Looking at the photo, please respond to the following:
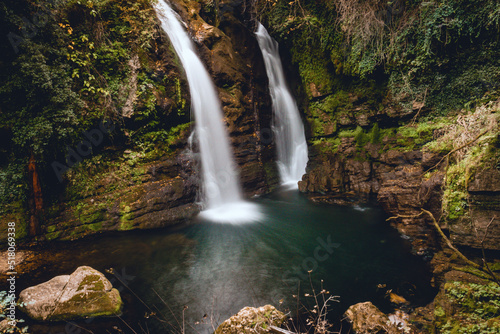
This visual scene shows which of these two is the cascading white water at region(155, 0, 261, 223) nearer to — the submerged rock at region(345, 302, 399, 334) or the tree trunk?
the tree trunk

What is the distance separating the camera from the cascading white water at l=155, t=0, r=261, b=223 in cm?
880

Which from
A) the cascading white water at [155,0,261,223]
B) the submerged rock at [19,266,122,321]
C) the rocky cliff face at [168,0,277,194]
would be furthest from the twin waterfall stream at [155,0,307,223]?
the submerged rock at [19,266,122,321]

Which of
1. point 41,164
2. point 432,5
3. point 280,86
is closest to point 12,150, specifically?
point 41,164

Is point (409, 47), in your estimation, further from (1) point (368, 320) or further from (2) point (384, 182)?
(1) point (368, 320)

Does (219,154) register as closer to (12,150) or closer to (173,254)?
(173,254)

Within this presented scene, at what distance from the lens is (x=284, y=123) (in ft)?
40.0

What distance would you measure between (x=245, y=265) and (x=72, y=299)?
3.14m

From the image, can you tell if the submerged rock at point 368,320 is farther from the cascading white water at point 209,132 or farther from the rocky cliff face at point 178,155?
the rocky cliff face at point 178,155

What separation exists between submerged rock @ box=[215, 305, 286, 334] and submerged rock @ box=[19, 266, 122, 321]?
2.11 m

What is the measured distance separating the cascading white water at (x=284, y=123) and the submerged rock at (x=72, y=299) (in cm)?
869

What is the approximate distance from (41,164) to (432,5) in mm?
11845

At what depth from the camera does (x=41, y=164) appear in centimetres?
603

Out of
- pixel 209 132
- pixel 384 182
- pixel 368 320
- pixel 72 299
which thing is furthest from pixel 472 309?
pixel 209 132

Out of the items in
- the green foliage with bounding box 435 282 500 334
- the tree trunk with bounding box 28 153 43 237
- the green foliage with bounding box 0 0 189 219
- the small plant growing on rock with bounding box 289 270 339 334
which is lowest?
the small plant growing on rock with bounding box 289 270 339 334
